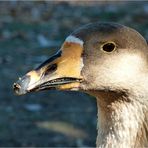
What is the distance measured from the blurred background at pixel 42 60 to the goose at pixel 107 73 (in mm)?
3834

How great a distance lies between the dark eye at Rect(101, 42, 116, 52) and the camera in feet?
12.3

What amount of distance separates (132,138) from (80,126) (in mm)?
4181

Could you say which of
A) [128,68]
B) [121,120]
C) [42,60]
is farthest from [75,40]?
[42,60]

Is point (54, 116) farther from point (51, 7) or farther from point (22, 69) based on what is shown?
point (51, 7)

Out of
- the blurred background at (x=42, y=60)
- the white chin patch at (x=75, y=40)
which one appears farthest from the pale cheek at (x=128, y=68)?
the blurred background at (x=42, y=60)

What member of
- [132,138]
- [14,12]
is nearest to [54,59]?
[132,138]

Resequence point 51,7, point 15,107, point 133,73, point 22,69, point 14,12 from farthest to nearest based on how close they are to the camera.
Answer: point 51,7
point 14,12
point 22,69
point 15,107
point 133,73

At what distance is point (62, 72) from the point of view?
147 inches

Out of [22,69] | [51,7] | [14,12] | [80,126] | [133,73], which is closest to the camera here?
[133,73]

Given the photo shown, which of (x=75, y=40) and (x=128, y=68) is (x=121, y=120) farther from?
(x=75, y=40)

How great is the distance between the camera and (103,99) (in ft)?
12.6

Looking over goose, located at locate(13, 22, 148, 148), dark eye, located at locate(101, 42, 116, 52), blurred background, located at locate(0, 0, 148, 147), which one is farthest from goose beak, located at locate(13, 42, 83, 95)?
blurred background, located at locate(0, 0, 148, 147)

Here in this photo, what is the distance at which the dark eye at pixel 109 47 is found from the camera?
374cm

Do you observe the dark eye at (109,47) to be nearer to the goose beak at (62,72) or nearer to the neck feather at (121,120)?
the goose beak at (62,72)
